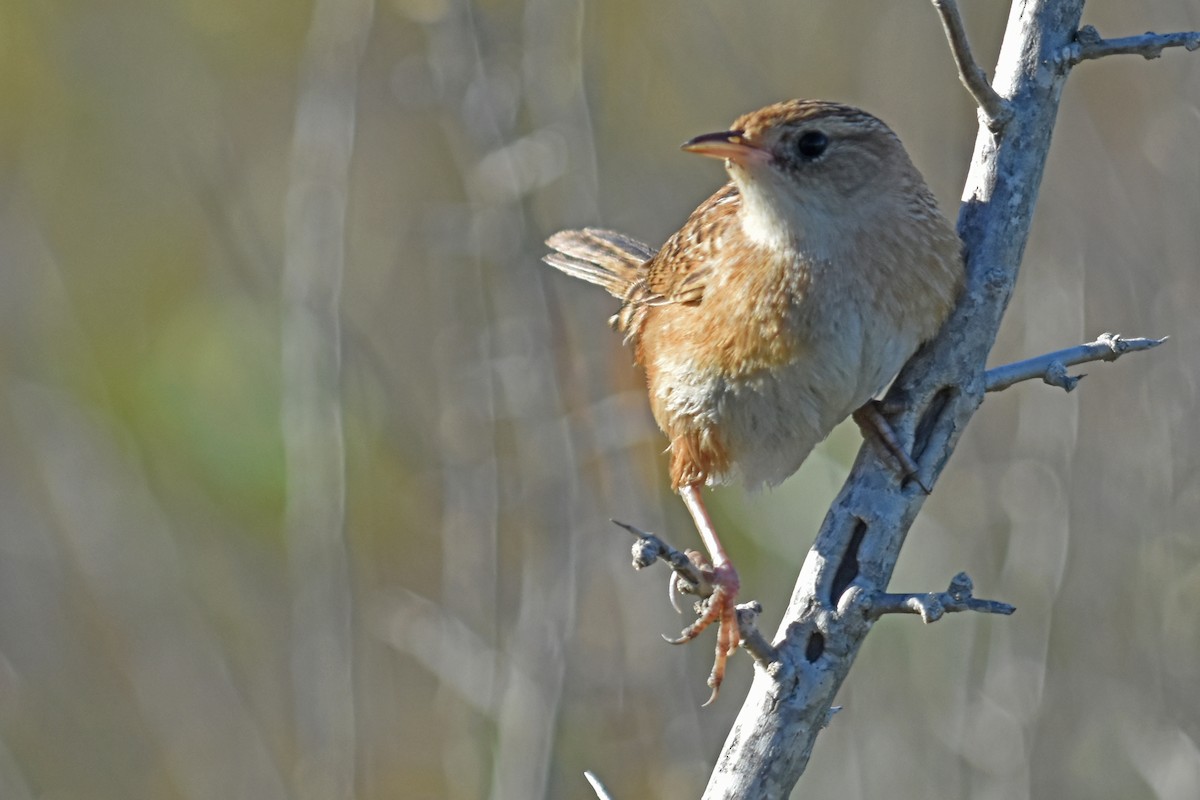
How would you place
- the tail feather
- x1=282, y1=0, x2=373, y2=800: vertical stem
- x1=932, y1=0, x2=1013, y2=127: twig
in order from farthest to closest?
x1=282, y1=0, x2=373, y2=800: vertical stem
the tail feather
x1=932, y1=0, x2=1013, y2=127: twig

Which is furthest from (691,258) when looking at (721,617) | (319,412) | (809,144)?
(319,412)

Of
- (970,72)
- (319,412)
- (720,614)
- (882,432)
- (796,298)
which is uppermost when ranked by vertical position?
(319,412)

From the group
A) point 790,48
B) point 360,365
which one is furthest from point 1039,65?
point 360,365

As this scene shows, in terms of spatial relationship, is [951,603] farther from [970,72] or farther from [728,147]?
[728,147]

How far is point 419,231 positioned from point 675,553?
299cm

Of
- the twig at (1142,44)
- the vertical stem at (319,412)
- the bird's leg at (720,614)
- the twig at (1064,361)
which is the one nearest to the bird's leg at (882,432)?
the twig at (1064,361)

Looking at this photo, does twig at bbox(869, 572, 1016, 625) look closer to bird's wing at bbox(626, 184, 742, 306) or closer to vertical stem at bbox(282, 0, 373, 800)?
bird's wing at bbox(626, 184, 742, 306)

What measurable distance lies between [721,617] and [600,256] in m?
1.32

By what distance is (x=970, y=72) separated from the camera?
2.32m

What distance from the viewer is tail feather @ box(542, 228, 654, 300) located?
3613 millimetres

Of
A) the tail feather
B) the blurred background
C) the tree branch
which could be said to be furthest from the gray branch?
the blurred background

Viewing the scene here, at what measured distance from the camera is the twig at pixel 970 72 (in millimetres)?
2182

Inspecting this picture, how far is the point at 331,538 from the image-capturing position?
12.9 ft

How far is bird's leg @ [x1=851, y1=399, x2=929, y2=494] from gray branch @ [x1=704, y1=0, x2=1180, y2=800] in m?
0.02
